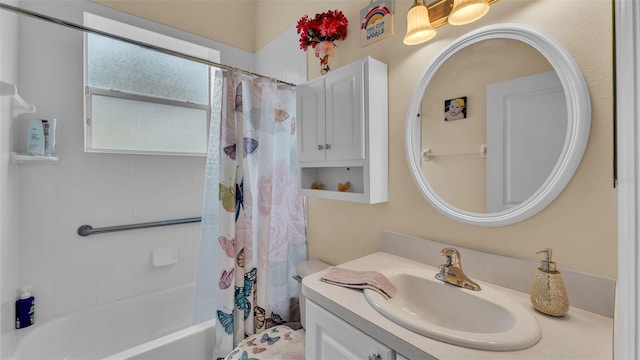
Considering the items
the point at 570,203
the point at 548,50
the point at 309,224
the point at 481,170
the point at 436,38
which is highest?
the point at 436,38

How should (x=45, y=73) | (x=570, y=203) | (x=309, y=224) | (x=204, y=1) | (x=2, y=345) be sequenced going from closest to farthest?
(x=570, y=203) < (x=2, y=345) < (x=45, y=73) < (x=309, y=224) < (x=204, y=1)

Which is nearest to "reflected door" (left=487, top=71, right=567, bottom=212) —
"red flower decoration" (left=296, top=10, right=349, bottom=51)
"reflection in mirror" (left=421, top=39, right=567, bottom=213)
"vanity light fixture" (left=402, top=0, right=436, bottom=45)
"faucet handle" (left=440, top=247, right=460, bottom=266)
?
"reflection in mirror" (left=421, top=39, right=567, bottom=213)

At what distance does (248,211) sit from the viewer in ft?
5.10

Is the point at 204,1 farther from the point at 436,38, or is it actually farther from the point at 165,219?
the point at 436,38

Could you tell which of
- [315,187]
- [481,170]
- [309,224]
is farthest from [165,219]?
[481,170]

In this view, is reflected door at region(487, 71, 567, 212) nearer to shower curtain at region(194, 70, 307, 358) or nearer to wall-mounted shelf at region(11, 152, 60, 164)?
shower curtain at region(194, 70, 307, 358)

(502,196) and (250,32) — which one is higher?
(250,32)

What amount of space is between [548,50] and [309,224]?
145 centimetres

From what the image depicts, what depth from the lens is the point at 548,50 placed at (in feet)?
2.85

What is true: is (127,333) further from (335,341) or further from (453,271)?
(453,271)

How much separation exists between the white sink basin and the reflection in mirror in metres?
0.32

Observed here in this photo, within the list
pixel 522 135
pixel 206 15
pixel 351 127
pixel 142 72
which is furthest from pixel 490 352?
pixel 206 15

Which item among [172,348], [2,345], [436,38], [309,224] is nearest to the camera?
[436,38]

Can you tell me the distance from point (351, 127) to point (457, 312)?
0.86 m
